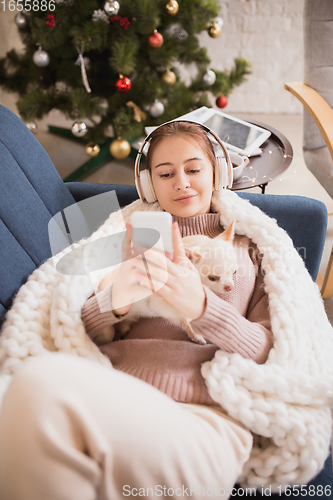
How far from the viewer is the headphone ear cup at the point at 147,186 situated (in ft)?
2.69

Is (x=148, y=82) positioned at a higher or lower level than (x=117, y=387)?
higher

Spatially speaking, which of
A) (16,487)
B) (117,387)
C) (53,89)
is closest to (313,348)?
(117,387)

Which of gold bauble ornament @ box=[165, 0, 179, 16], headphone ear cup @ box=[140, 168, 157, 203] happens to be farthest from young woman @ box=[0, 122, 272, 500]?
gold bauble ornament @ box=[165, 0, 179, 16]

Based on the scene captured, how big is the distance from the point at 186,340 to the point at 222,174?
417 millimetres

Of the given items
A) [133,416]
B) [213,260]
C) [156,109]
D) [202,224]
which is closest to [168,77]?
[156,109]

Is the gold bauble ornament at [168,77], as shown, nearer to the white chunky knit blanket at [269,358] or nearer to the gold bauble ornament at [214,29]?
the gold bauble ornament at [214,29]

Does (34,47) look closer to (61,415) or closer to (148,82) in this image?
(148,82)

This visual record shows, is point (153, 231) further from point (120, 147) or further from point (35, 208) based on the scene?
point (120, 147)

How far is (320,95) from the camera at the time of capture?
4.57 feet

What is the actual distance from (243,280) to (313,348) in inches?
7.2

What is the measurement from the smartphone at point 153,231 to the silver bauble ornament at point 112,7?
1191 mm

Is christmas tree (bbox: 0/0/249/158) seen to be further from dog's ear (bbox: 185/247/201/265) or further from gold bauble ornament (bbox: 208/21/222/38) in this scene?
dog's ear (bbox: 185/247/201/265)

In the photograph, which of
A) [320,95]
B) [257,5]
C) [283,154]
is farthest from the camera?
[257,5]

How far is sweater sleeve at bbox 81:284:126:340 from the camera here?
1.98 ft
